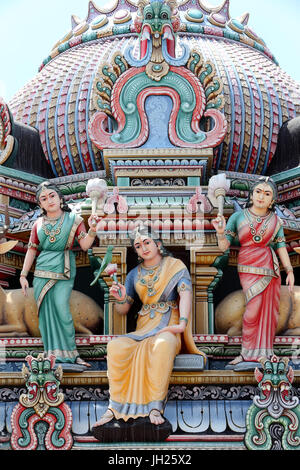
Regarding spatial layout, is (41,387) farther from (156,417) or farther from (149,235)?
(149,235)

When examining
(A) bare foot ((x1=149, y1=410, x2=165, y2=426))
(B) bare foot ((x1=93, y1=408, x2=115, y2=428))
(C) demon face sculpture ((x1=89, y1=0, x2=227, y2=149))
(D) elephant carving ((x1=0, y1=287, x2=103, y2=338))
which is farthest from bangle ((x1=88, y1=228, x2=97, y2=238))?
(A) bare foot ((x1=149, y1=410, x2=165, y2=426))

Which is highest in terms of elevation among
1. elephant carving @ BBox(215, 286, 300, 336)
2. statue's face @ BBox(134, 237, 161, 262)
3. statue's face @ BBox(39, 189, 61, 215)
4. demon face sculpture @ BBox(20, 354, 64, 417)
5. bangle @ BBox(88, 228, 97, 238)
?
statue's face @ BBox(39, 189, 61, 215)

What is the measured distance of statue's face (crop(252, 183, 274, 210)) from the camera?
11531 millimetres

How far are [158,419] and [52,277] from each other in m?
2.07

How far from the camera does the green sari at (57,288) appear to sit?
11.2 metres

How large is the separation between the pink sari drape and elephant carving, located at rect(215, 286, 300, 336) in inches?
9.4

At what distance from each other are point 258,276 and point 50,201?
246 centimetres

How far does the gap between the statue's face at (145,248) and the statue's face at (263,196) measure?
50.0 inches

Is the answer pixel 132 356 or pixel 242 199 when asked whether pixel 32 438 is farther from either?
pixel 242 199

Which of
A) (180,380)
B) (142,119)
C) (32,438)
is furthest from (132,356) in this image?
(142,119)

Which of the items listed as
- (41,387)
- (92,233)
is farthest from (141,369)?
(92,233)

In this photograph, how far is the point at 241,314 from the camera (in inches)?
455

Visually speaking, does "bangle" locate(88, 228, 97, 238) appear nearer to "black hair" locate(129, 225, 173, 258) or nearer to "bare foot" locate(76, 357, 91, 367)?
"black hair" locate(129, 225, 173, 258)

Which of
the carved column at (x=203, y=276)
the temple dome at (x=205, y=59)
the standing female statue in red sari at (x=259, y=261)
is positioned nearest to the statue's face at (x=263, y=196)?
the standing female statue in red sari at (x=259, y=261)
